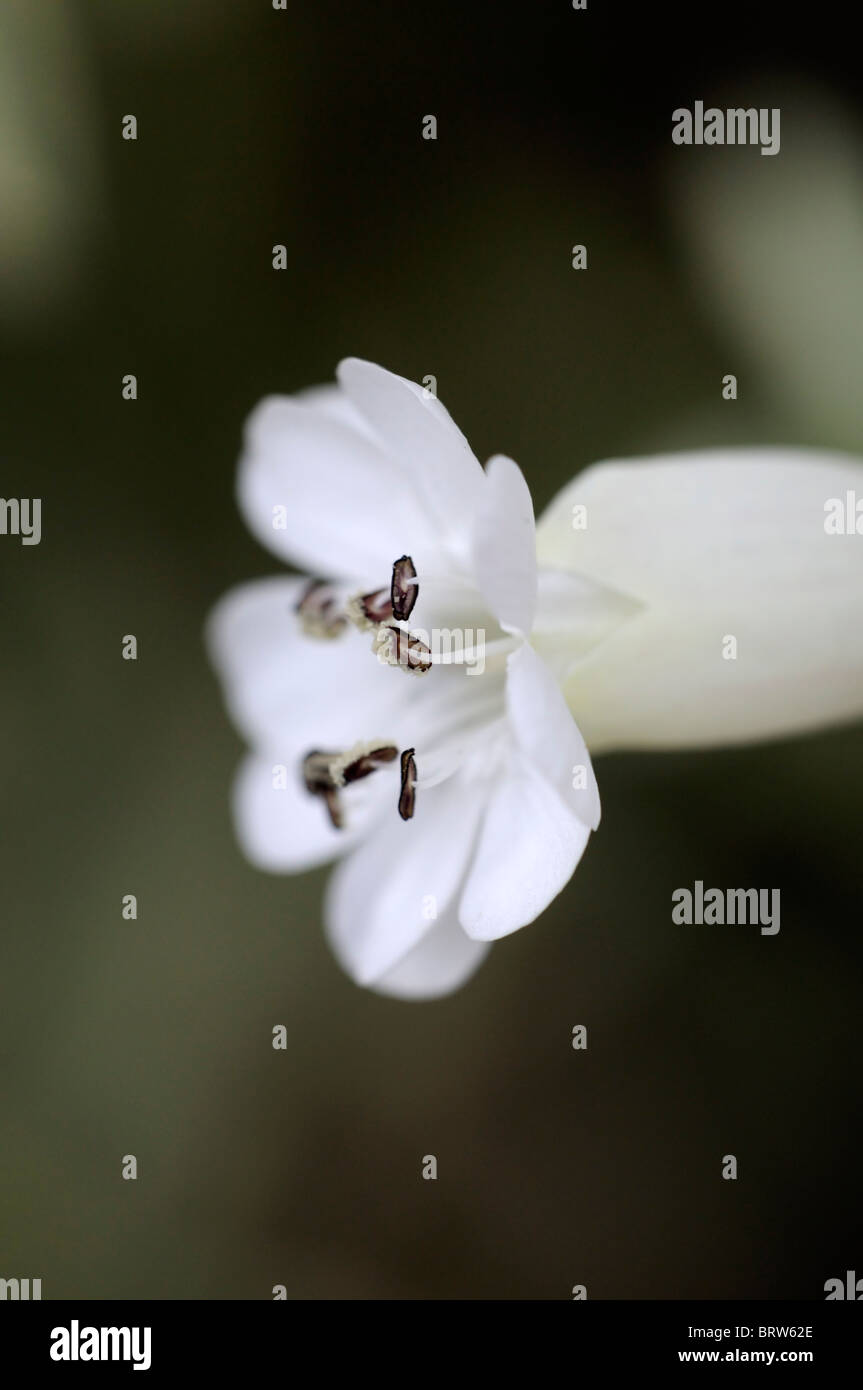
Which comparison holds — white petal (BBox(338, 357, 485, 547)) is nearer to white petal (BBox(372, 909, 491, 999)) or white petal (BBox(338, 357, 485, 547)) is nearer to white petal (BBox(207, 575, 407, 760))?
white petal (BBox(207, 575, 407, 760))

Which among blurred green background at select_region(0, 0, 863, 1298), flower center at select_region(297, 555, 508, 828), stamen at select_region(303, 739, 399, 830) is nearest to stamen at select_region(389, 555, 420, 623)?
flower center at select_region(297, 555, 508, 828)

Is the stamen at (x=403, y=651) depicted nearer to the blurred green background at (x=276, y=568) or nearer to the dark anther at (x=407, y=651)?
the dark anther at (x=407, y=651)

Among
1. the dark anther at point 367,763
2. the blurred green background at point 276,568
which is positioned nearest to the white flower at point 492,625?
the dark anther at point 367,763

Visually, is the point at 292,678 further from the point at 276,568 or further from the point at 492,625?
the point at 276,568

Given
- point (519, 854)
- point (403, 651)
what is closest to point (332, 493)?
point (403, 651)

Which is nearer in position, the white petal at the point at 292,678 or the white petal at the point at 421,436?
the white petal at the point at 421,436
